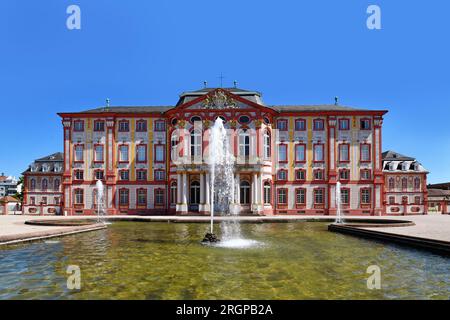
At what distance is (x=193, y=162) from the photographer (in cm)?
4388

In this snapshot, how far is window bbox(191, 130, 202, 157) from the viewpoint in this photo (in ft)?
149

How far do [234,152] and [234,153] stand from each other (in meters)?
0.16

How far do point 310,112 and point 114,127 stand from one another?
27301 mm

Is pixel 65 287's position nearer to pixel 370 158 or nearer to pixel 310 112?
pixel 310 112

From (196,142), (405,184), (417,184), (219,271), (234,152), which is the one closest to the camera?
(219,271)

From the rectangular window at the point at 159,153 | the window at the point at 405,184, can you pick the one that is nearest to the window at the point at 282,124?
the rectangular window at the point at 159,153

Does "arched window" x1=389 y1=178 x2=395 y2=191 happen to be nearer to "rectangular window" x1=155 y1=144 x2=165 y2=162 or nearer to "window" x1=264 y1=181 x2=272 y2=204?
"window" x1=264 y1=181 x2=272 y2=204

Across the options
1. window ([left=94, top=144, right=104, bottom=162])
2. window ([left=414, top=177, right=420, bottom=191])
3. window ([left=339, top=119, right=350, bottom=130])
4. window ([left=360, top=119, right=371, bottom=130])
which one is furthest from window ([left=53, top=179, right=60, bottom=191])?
window ([left=414, top=177, right=420, bottom=191])

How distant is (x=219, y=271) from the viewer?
12.7 m

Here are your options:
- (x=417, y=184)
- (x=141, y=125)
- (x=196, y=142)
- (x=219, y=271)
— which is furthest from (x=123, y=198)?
(x=417, y=184)

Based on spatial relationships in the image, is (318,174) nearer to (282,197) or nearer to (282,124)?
(282,197)

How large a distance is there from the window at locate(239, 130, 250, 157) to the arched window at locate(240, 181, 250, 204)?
379 cm

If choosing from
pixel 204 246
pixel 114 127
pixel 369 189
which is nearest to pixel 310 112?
pixel 369 189
